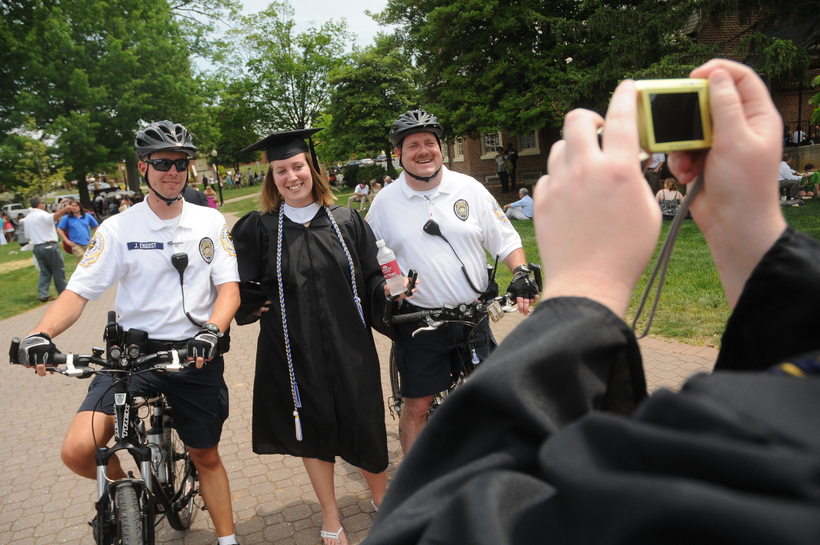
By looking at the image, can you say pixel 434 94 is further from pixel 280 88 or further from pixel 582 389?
pixel 582 389

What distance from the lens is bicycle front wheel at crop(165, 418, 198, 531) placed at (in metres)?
3.74

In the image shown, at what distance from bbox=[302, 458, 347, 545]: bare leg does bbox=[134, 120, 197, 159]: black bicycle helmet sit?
85.8 inches

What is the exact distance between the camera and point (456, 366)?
414 cm

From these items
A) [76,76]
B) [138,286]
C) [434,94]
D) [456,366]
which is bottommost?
[456,366]

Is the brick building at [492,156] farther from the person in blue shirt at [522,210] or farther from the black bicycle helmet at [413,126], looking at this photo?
the black bicycle helmet at [413,126]

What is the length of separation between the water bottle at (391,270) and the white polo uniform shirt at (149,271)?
1.07 m

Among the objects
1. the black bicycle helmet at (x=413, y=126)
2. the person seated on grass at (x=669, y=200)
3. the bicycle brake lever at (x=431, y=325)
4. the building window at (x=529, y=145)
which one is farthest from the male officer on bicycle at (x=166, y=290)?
the building window at (x=529, y=145)

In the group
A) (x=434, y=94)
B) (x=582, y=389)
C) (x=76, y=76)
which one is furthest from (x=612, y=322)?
(x=76, y=76)

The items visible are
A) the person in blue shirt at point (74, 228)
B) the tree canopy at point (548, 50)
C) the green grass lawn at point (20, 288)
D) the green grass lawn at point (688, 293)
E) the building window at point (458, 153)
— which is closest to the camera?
the green grass lawn at point (688, 293)

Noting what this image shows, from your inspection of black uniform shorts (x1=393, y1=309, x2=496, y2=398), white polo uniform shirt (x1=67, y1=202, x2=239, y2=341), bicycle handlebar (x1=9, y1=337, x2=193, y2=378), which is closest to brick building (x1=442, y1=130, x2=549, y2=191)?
black uniform shorts (x1=393, y1=309, x2=496, y2=398)

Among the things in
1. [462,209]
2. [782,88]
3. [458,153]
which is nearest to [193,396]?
[462,209]

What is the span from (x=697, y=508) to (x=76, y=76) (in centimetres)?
3364

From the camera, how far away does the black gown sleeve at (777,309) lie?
782mm

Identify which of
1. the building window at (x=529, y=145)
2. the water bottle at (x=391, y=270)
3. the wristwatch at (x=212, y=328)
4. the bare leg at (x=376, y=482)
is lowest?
the bare leg at (x=376, y=482)
